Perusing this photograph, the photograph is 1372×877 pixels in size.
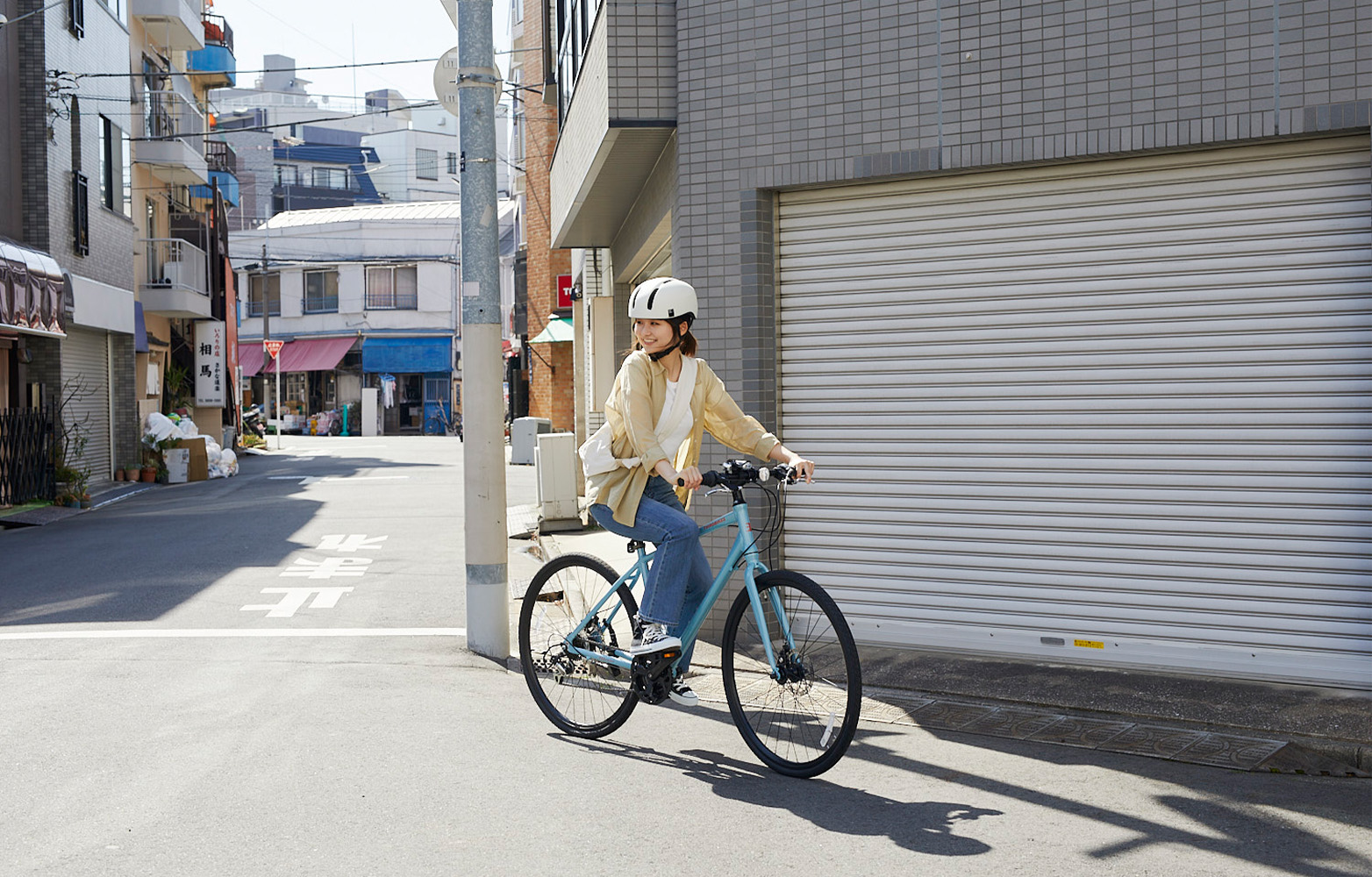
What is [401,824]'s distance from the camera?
412cm

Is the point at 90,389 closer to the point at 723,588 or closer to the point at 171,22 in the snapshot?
the point at 171,22

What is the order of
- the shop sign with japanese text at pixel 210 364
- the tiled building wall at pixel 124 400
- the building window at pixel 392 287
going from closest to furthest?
the tiled building wall at pixel 124 400, the shop sign with japanese text at pixel 210 364, the building window at pixel 392 287

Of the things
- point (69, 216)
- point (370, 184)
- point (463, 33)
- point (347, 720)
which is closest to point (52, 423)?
point (69, 216)

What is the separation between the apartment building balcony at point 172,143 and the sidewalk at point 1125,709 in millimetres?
25840

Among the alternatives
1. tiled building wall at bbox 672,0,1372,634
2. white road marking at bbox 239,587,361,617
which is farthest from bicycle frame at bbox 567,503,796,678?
white road marking at bbox 239,587,361,617

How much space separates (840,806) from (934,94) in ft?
14.2

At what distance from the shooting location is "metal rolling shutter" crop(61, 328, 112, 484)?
21891mm

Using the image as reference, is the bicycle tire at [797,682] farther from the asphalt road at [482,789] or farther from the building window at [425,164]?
the building window at [425,164]

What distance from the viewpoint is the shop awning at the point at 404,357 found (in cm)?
5025

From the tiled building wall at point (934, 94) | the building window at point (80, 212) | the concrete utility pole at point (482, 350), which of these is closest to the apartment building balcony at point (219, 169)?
the building window at point (80, 212)

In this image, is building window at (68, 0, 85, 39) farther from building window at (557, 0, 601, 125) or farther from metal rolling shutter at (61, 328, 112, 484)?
building window at (557, 0, 601, 125)

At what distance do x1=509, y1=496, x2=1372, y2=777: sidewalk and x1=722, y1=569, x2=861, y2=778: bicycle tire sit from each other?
101cm

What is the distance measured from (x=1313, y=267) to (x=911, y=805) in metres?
3.76

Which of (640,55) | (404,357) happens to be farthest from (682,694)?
(404,357)
